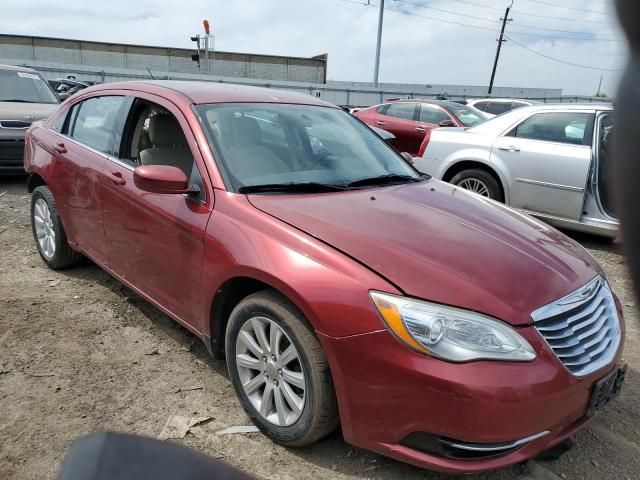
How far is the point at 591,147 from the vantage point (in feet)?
18.2

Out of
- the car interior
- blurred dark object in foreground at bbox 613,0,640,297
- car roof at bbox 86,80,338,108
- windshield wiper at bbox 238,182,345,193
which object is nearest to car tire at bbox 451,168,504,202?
car roof at bbox 86,80,338,108

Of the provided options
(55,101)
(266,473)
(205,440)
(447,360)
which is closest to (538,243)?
(447,360)

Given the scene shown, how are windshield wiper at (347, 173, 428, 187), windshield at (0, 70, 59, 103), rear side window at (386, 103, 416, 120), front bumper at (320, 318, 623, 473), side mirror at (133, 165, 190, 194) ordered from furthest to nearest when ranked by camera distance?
rear side window at (386, 103, 416, 120)
windshield at (0, 70, 59, 103)
windshield wiper at (347, 173, 428, 187)
side mirror at (133, 165, 190, 194)
front bumper at (320, 318, 623, 473)

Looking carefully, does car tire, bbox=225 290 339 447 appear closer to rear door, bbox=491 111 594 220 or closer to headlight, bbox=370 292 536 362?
headlight, bbox=370 292 536 362

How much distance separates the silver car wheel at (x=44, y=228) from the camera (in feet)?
14.3

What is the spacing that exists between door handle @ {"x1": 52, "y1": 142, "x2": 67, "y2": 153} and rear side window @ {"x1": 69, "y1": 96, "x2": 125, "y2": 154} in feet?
0.34

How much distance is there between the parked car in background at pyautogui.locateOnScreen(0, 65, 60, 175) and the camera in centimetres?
749

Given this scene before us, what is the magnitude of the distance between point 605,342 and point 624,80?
6.06ft

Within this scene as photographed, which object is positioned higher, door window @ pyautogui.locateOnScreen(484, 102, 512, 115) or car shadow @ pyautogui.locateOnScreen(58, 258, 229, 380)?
door window @ pyautogui.locateOnScreen(484, 102, 512, 115)

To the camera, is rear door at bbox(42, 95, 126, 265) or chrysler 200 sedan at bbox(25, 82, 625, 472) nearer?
chrysler 200 sedan at bbox(25, 82, 625, 472)

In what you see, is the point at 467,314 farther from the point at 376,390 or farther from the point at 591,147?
the point at 591,147

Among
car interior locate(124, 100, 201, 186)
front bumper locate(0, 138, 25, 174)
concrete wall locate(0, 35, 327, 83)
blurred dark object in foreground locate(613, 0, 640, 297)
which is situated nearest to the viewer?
blurred dark object in foreground locate(613, 0, 640, 297)

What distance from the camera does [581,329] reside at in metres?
2.24

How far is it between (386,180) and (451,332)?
148 centimetres
